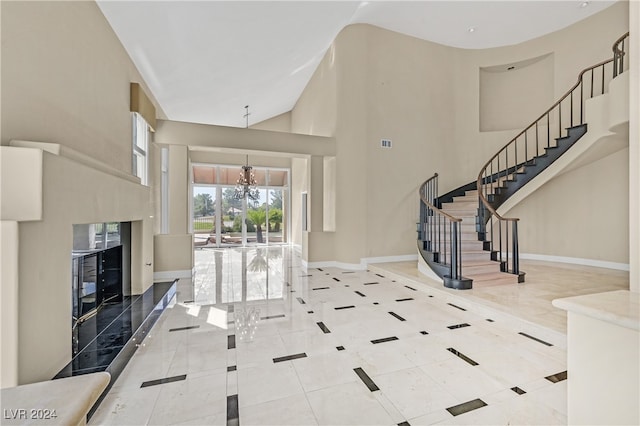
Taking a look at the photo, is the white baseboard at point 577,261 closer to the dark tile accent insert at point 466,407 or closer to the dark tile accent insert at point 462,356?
the dark tile accent insert at point 462,356

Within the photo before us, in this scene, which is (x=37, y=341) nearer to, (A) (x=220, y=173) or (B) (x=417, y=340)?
(B) (x=417, y=340)

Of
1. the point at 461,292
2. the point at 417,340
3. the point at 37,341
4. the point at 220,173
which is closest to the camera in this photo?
the point at 37,341

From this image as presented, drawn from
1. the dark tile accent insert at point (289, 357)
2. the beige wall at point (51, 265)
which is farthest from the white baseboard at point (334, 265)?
the beige wall at point (51, 265)

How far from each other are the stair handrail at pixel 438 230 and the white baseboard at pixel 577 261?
2625 mm

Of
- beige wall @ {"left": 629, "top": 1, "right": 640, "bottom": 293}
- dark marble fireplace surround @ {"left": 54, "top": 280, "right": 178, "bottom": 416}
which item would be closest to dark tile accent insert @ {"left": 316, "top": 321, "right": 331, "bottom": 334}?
dark marble fireplace surround @ {"left": 54, "top": 280, "right": 178, "bottom": 416}

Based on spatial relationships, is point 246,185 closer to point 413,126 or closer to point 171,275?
point 171,275

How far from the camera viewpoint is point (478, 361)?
2.36 metres

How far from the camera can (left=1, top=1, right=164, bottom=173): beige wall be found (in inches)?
82.1

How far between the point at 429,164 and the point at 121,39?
6.43 meters

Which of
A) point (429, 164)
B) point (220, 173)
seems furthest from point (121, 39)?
point (220, 173)

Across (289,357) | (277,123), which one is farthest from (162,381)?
(277,123)

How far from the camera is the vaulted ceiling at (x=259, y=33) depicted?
391cm

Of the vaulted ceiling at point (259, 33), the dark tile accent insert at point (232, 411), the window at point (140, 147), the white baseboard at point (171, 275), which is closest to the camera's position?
the dark tile accent insert at point (232, 411)

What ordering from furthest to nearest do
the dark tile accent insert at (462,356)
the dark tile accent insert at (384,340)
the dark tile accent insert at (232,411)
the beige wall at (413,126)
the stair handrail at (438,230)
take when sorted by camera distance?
the beige wall at (413,126)
the stair handrail at (438,230)
the dark tile accent insert at (384,340)
the dark tile accent insert at (462,356)
the dark tile accent insert at (232,411)
